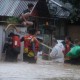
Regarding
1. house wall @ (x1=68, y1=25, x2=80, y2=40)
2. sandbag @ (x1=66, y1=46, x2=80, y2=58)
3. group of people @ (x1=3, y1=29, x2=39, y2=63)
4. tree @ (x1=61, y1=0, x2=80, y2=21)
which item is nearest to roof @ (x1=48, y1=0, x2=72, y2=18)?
tree @ (x1=61, y1=0, x2=80, y2=21)

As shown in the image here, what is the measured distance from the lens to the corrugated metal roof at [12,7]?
26.9m

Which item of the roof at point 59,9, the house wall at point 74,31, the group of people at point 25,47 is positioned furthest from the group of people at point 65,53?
the house wall at point 74,31

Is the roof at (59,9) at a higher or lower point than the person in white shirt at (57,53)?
higher

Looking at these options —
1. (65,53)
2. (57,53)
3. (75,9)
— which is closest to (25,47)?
(57,53)

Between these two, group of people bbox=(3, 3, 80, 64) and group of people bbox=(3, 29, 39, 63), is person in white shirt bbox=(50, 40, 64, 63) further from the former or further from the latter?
group of people bbox=(3, 29, 39, 63)

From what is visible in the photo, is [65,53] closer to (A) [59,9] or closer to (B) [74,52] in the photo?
(B) [74,52]

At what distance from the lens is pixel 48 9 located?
100ft

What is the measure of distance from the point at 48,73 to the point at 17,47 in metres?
4.12

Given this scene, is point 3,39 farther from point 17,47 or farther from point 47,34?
point 47,34

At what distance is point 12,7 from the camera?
90.8ft

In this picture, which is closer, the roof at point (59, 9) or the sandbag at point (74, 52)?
the sandbag at point (74, 52)

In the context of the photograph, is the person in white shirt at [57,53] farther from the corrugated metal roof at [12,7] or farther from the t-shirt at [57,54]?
the corrugated metal roof at [12,7]

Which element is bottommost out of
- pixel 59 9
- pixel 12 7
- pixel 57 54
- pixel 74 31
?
pixel 57 54

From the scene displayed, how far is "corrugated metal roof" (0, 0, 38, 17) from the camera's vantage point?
88.2 feet
